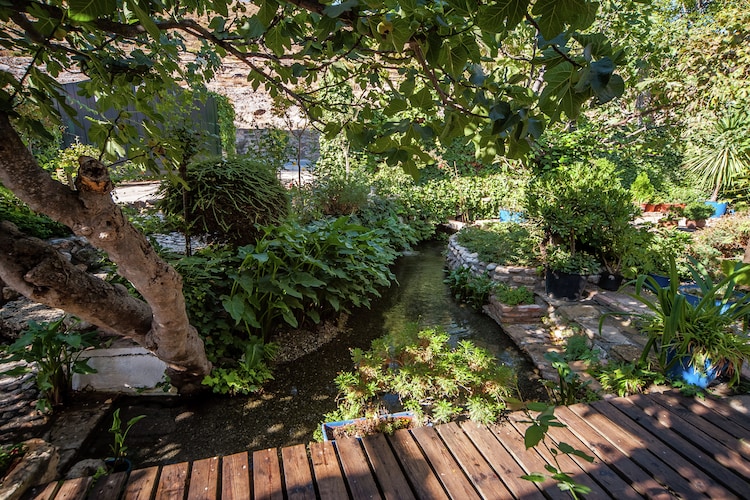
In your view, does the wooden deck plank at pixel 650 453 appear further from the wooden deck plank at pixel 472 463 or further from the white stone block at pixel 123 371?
the white stone block at pixel 123 371

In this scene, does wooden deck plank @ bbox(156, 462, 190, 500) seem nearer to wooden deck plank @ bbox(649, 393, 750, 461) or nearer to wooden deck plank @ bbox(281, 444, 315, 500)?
wooden deck plank @ bbox(281, 444, 315, 500)

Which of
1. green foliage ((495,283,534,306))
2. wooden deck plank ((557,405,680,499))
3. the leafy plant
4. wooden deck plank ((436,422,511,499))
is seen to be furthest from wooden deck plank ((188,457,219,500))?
the leafy plant

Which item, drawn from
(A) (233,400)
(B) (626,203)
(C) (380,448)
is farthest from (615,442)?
(B) (626,203)

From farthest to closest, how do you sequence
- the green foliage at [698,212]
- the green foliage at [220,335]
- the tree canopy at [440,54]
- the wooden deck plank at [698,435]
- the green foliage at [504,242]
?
the green foliage at [698,212] < the green foliage at [504,242] < the green foliage at [220,335] < the wooden deck plank at [698,435] < the tree canopy at [440,54]

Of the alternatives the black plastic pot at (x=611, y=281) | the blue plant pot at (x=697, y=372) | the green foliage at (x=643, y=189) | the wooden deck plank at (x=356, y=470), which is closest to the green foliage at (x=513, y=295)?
the black plastic pot at (x=611, y=281)

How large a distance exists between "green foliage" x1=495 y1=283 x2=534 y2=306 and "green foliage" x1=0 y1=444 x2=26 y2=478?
3878 mm

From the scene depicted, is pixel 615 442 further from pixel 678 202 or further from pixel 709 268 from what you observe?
pixel 678 202

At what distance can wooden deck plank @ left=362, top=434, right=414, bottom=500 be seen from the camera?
4.83 feet

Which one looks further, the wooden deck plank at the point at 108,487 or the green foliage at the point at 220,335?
the green foliage at the point at 220,335

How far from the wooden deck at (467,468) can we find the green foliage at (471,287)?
2604mm

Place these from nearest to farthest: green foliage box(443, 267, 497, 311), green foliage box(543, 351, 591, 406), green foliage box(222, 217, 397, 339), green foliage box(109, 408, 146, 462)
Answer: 1. green foliage box(109, 408, 146, 462)
2. green foliage box(543, 351, 591, 406)
3. green foliage box(222, 217, 397, 339)
4. green foliage box(443, 267, 497, 311)

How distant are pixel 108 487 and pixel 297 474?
73 centimetres

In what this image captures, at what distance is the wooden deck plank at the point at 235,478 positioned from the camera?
145 cm

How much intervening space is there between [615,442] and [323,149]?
792 cm
